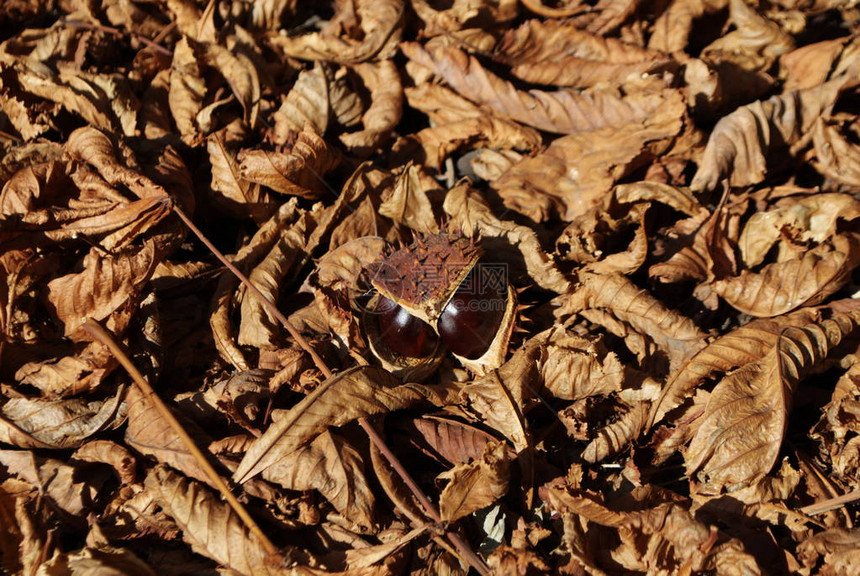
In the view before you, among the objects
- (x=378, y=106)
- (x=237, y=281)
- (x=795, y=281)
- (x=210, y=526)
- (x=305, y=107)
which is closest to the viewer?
(x=210, y=526)

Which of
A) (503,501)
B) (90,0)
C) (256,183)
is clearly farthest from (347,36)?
(503,501)

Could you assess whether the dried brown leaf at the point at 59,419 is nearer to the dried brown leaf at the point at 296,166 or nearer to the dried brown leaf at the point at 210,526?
the dried brown leaf at the point at 210,526

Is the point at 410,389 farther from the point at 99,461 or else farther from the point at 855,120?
the point at 855,120

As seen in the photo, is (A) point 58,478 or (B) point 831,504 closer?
(B) point 831,504

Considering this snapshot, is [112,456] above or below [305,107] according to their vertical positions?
below

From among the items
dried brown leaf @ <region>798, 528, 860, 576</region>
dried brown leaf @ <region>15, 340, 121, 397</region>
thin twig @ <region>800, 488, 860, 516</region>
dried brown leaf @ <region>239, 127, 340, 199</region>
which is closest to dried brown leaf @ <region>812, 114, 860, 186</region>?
thin twig @ <region>800, 488, 860, 516</region>

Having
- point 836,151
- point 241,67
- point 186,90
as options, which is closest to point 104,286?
point 186,90

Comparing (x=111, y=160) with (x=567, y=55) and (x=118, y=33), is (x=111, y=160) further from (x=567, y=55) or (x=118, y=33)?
Answer: (x=567, y=55)
